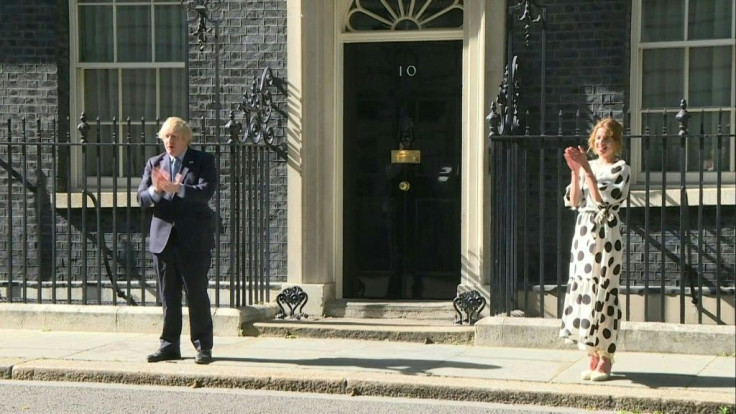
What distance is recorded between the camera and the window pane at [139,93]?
1155cm

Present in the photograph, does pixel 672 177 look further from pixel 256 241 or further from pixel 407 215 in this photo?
pixel 256 241

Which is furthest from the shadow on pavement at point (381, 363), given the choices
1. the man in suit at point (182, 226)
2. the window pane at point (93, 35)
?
the window pane at point (93, 35)

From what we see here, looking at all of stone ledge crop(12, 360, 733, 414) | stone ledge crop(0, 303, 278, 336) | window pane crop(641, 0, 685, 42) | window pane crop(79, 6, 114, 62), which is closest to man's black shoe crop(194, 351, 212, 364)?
stone ledge crop(12, 360, 733, 414)

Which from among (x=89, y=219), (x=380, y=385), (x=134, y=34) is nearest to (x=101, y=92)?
(x=134, y=34)

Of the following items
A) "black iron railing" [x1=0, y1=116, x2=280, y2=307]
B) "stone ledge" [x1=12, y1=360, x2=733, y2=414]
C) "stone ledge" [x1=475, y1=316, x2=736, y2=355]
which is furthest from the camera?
"black iron railing" [x1=0, y1=116, x2=280, y2=307]

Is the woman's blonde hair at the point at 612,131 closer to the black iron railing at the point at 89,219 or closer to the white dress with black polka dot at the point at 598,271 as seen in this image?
the white dress with black polka dot at the point at 598,271

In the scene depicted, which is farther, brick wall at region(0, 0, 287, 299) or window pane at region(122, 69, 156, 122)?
window pane at region(122, 69, 156, 122)

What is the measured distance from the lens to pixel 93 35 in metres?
11.6

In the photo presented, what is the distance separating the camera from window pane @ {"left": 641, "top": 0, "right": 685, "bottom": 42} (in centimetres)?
1041

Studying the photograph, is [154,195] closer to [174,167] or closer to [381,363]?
[174,167]

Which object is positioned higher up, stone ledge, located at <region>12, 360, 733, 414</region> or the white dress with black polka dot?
the white dress with black polka dot

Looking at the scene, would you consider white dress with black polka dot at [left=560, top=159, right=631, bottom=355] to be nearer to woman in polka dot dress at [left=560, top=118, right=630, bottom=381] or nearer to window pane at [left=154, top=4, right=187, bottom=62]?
woman in polka dot dress at [left=560, top=118, right=630, bottom=381]

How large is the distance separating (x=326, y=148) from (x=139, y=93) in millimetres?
2027

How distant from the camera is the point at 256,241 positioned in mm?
10336
